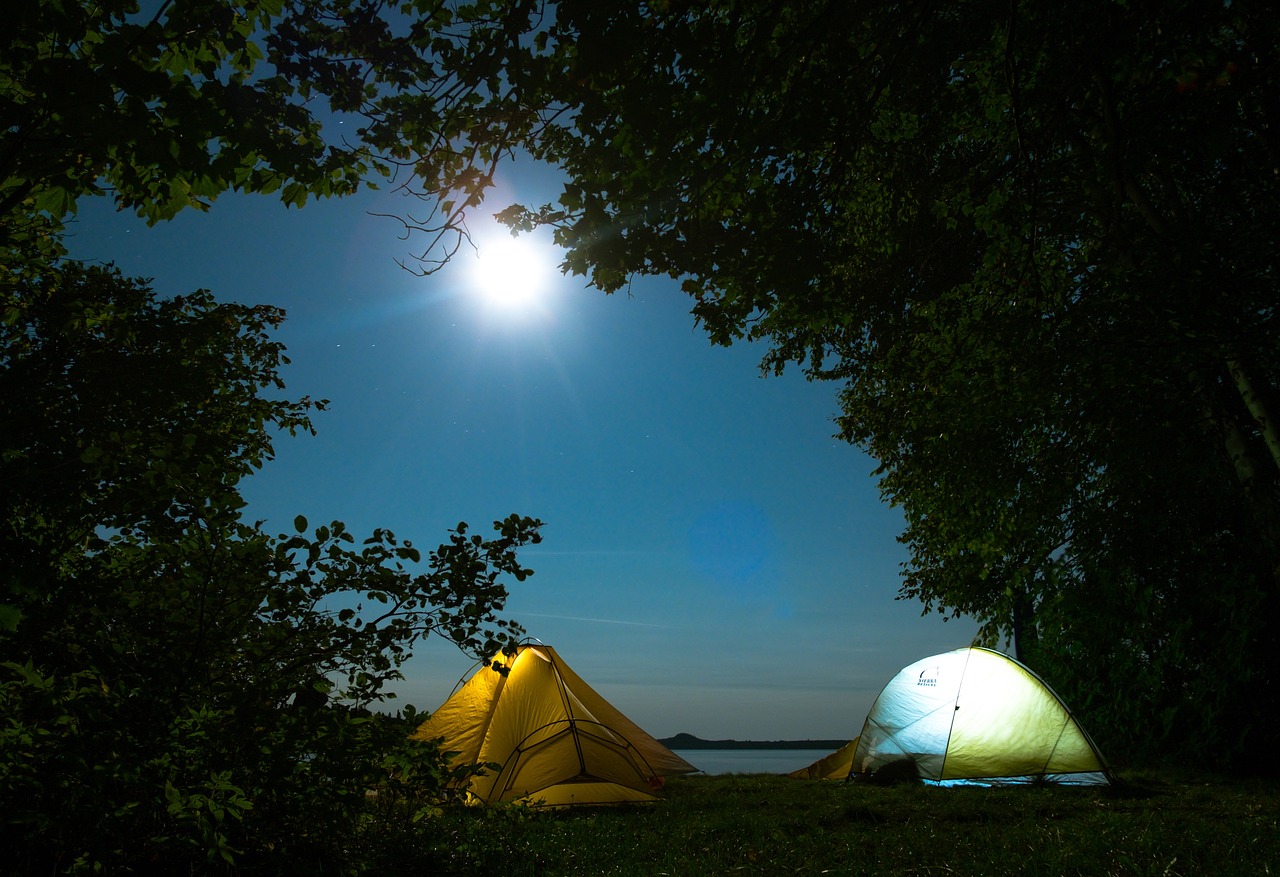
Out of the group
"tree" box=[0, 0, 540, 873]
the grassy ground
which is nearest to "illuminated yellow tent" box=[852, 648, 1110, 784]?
the grassy ground

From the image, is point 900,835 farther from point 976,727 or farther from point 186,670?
point 186,670

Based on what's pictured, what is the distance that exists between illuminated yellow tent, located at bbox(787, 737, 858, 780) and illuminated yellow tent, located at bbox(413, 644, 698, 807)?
2802 mm

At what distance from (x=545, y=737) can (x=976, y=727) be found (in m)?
6.96

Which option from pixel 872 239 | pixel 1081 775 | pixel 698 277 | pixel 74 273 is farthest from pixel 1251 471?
pixel 74 273

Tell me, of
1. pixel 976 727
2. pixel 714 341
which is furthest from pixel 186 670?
pixel 976 727

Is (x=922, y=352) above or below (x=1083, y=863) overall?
above

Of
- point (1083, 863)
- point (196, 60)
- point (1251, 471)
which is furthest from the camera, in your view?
point (1251, 471)

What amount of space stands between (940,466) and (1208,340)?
4.67 m

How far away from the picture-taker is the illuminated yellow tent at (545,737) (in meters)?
9.55

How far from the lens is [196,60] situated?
14.2ft

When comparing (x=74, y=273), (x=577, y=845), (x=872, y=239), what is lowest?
(x=577, y=845)

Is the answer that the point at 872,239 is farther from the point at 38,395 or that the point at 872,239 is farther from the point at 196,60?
the point at 38,395

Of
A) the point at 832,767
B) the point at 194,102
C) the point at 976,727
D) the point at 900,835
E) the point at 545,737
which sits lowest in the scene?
→ the point at 900,835

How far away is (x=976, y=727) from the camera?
36.9 ft
